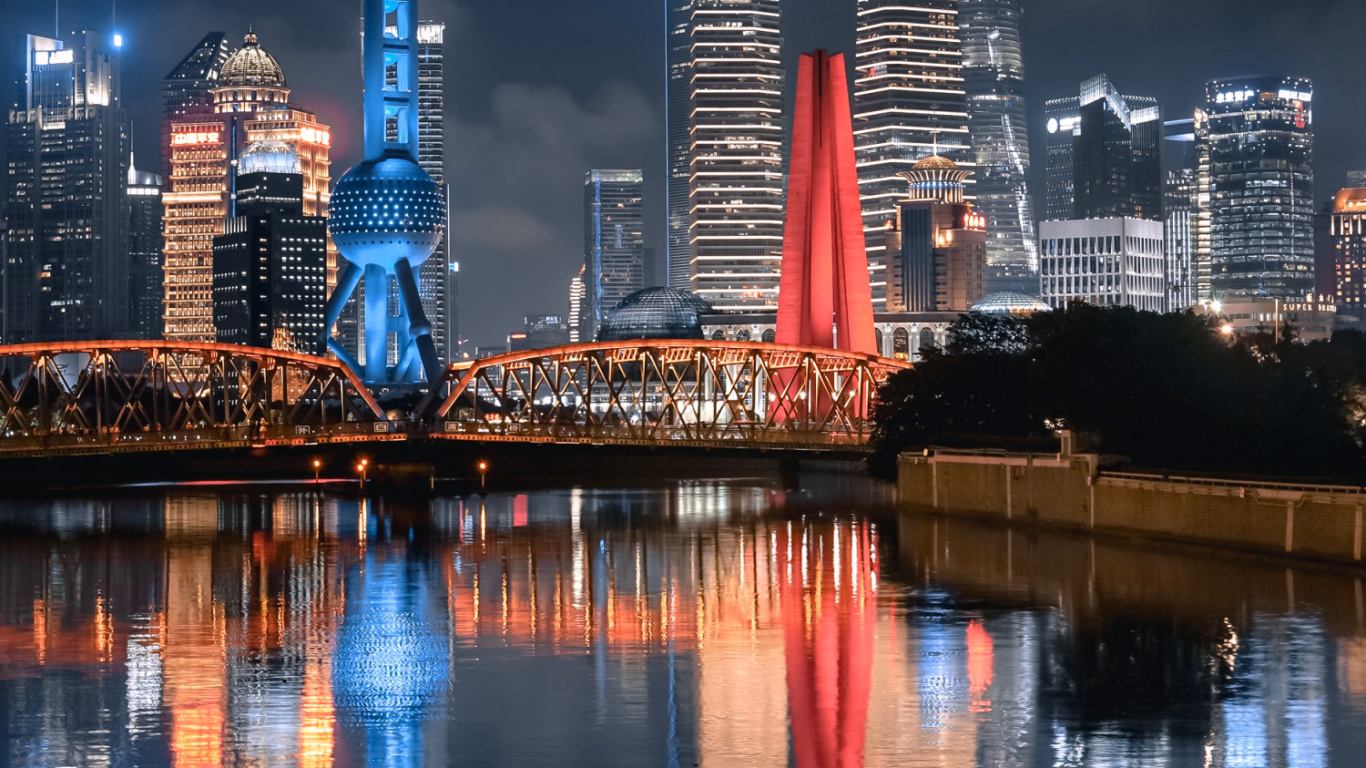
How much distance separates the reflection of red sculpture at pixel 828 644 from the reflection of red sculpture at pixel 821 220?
78.0 meters

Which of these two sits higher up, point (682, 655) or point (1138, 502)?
point (1138, 502)

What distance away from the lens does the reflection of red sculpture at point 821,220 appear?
150875 mm

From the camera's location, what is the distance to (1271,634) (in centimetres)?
4391

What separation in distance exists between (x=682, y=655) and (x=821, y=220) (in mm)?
111334

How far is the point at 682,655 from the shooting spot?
42.2 metres

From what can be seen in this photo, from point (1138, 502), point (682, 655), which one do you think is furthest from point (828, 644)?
point (1138, 502)

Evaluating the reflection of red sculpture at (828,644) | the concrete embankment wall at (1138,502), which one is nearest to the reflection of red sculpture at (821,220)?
the concrete embankment wall at (1138,502)

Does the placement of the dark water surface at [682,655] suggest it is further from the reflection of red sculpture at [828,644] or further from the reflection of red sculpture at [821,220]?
the reflection of red sculpture at [821,220]

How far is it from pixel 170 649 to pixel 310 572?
20.7m

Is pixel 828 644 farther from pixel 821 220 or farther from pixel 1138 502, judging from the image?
pixel 821 220

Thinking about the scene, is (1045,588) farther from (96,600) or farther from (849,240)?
(849,240)

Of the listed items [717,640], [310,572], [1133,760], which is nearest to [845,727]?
[1133,760]

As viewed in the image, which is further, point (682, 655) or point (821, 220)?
point (821, 220)

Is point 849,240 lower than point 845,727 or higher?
higher
